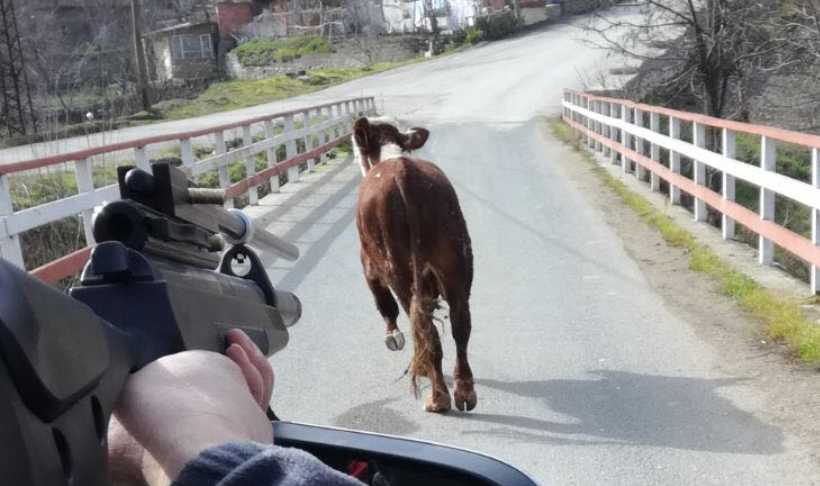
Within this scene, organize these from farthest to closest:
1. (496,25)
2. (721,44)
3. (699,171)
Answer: (496,25)
(721,44)
(699,171)

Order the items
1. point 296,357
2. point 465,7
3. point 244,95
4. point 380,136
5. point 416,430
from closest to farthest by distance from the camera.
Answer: point 416,430, point 380,136, point 296,357, point 244,95, point 465,7

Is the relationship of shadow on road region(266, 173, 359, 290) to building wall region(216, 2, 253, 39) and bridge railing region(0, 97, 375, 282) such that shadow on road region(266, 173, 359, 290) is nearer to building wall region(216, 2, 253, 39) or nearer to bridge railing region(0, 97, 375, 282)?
bridge railing region(0, 97, 375, 282)

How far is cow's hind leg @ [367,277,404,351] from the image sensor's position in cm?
625

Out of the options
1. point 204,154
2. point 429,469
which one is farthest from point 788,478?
point 204,154

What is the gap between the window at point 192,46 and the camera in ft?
219

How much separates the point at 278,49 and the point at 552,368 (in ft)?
197

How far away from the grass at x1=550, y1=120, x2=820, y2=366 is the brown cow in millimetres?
2155

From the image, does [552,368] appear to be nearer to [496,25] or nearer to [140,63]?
[140,63]

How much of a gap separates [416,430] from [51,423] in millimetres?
4581

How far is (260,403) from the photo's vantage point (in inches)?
51.5

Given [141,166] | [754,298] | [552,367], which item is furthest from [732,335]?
[141,166]

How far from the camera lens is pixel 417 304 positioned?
5.46 m

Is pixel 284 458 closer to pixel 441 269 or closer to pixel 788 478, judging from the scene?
pixel 788 478

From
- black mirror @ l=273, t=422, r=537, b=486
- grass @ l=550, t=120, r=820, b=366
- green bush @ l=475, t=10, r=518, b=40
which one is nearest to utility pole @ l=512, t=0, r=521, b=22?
green bush @ l=475, t=10, r=518, b=40
